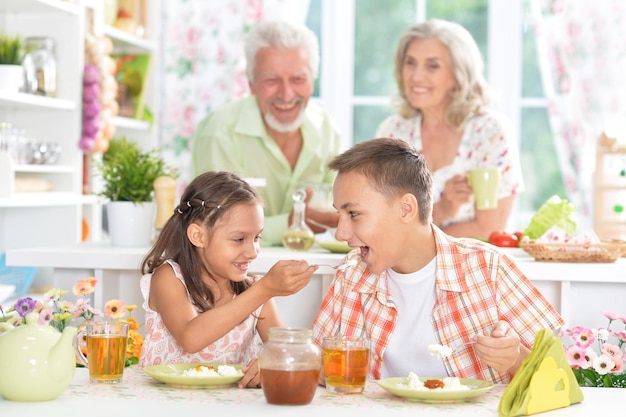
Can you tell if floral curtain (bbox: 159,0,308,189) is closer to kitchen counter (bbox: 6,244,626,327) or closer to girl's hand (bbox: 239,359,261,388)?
kitchen counter (bbox: 6,244,626,327)

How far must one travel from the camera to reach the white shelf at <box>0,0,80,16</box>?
12.6ft

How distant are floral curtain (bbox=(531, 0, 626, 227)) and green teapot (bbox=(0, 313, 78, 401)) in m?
3.45

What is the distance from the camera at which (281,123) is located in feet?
11.4

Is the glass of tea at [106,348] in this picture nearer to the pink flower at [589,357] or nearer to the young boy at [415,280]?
the young boy at [415,280]

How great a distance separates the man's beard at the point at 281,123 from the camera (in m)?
3.46

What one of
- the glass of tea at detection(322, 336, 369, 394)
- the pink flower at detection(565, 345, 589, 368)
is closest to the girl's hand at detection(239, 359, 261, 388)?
the glass of tea at detection(322, 336, 369, 394)

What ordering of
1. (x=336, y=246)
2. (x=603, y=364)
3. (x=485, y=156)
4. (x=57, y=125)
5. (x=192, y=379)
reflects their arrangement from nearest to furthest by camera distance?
(x=192, y=379)
(x=603, y=364)
(x=336, y=246)
(x=485, y=156)
(x=57, y=125)

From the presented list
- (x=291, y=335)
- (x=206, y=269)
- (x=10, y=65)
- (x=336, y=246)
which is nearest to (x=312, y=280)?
(x=336, y=246)

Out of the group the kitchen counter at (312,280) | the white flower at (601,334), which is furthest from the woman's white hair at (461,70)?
the white flower at (601,334)

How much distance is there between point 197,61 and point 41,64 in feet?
3.55

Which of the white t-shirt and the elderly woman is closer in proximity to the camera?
the white t-shirt

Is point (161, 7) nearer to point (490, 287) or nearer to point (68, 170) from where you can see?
point (68, 170)

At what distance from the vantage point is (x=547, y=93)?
4668 mm

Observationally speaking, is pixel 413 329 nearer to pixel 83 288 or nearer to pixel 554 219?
pixel 83 288
